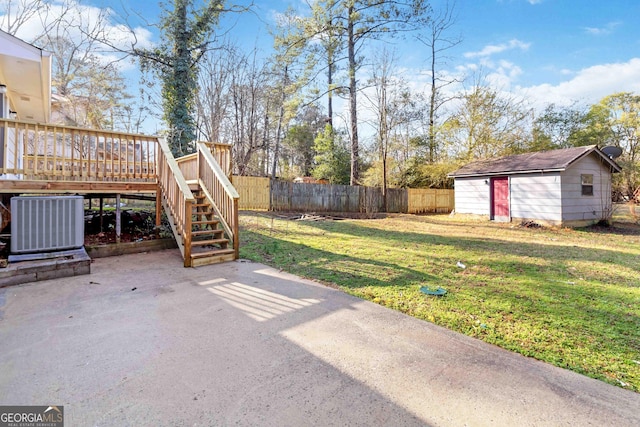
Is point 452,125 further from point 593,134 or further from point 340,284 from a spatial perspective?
point 340,284

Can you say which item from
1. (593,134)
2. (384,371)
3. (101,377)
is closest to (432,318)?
(384,371)

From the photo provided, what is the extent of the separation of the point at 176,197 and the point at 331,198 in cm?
1091

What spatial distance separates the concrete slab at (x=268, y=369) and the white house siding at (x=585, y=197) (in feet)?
38.2

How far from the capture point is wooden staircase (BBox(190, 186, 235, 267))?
15.7 ft

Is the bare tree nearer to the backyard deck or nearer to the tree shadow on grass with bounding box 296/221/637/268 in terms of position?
the tree shadow on grass with bounding box 296/221/637/268

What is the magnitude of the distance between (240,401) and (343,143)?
20.5 meters

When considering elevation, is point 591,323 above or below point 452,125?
below

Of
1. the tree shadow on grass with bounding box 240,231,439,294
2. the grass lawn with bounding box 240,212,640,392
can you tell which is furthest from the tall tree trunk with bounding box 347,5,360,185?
the tree shadow on grass with bounding box 240,231,439,294

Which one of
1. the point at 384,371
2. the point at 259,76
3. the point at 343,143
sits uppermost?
the point at 259,76

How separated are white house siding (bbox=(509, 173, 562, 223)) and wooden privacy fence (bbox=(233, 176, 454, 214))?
6.25 metres

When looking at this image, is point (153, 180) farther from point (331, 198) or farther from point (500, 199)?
point (500, 199)

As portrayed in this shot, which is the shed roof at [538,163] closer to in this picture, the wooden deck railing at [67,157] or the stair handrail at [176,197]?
the stair handrail at [176,197]

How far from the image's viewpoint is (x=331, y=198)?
15625mm

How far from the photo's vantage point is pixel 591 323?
2.78m
